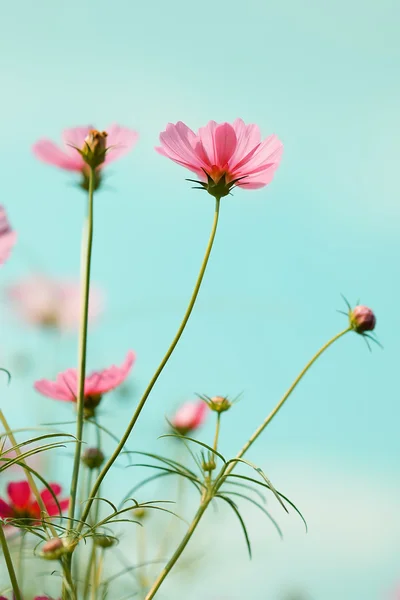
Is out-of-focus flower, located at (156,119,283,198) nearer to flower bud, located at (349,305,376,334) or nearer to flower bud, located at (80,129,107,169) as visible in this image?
flower bud, located at (80,129,107,169)

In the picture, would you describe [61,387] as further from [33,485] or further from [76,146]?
[76,146]

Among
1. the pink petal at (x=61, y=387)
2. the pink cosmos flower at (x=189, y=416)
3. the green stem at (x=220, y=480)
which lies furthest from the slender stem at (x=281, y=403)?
the pink cosmos flower at (x=189, y=416)

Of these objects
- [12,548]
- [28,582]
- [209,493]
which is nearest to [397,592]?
[28,582]

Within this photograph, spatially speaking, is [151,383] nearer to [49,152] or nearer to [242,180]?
[242,180]

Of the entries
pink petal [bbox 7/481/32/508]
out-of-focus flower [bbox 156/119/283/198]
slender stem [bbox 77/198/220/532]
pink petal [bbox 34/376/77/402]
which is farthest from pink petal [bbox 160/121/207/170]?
pink petal [bbox 7/481/32/508]

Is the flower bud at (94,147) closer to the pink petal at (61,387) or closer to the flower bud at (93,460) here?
the pink petal at (61,387)

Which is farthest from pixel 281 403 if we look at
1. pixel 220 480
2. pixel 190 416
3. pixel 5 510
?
pixel 190 416
